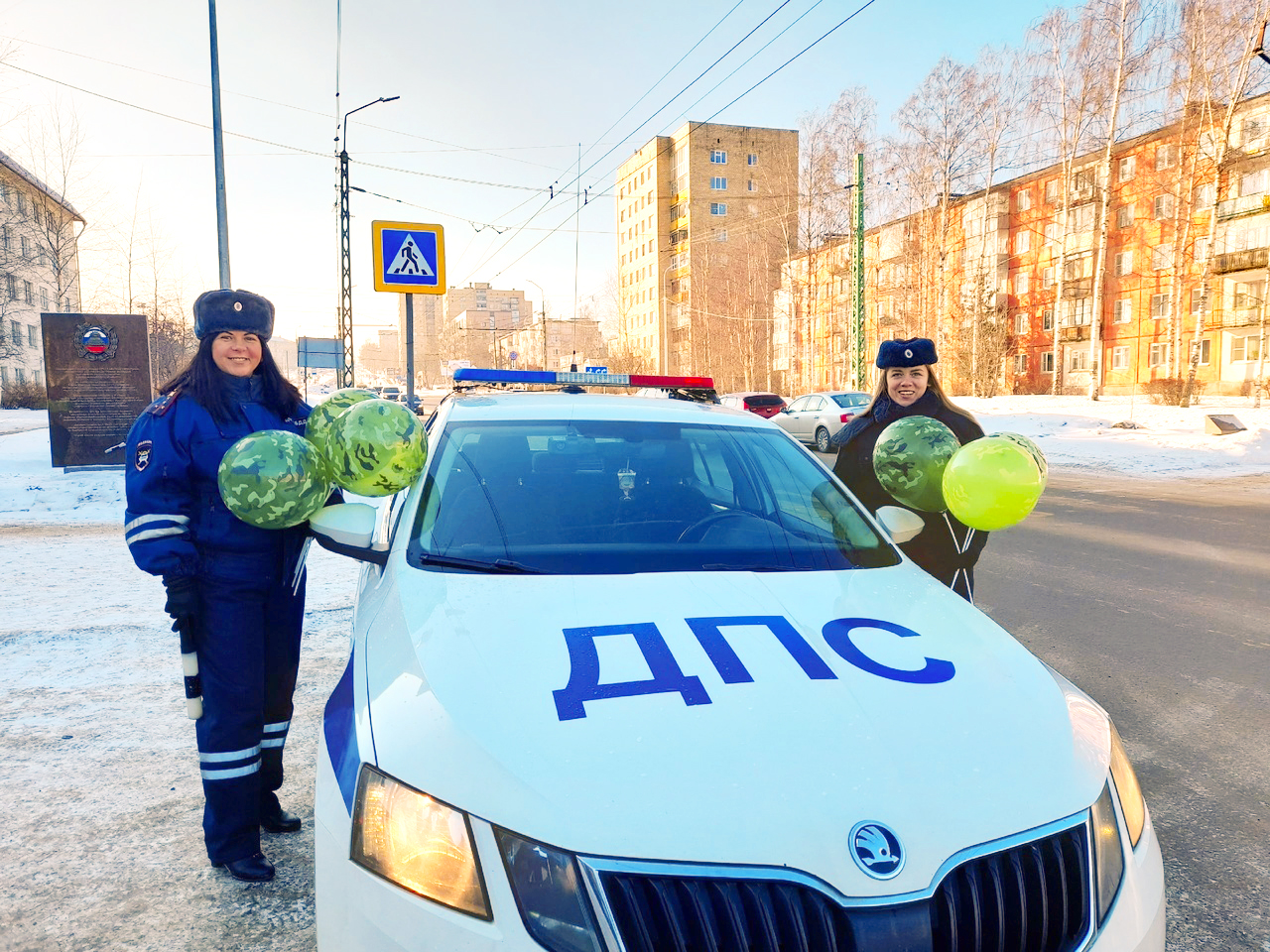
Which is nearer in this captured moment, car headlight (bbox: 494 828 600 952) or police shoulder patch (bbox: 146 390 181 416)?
car headlight (bbox: 494 828 600 952)

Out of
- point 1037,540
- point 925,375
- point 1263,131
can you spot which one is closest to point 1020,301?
point 1263,131

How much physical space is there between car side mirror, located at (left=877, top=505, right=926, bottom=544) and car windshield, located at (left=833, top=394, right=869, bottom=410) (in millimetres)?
18247

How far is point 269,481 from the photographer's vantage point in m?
2.50

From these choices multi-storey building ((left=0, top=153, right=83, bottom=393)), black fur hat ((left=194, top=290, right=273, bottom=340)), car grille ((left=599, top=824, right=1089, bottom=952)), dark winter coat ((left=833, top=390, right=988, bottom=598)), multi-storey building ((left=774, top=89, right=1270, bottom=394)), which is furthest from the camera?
multi-storey building ((left=0, top=153, right=83, bottom=393))

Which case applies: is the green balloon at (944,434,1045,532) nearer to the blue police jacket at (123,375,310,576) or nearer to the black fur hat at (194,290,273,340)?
the blue police jacket at (123,375,310,576)

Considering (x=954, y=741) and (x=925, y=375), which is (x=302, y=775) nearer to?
(x=954, y=741)

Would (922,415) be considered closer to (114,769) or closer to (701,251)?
(114,769)

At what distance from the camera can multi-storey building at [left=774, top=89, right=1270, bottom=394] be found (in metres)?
29.7

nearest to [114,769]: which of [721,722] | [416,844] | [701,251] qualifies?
[416,844]

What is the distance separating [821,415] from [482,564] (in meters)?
19.8

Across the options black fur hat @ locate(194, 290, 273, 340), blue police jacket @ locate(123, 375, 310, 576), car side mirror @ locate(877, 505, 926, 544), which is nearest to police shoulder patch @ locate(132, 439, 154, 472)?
blue police jacket @ locate(123, 375, 310, 576)

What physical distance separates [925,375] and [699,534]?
1590 millimetres

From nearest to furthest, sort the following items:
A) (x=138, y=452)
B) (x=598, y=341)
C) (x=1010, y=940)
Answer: (x=1010, y=940) → (x=138, y=452) → (x=598, y=341)

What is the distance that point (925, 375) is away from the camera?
3609mm
